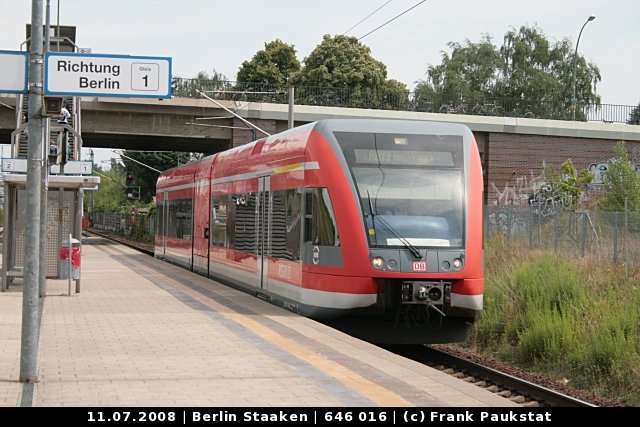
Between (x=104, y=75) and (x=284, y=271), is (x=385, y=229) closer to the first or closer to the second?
(x=284, y=271)

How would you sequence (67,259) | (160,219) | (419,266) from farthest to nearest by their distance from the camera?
(160,219) → (67,259) → (419,266)

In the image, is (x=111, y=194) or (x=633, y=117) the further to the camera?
(x=111, y=194)

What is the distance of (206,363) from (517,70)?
6645 centimetres

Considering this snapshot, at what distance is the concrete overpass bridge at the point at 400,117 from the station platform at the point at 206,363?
2529 centimetres

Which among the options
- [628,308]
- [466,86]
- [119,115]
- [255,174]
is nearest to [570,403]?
[628,308]

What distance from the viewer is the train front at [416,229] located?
1258 cm

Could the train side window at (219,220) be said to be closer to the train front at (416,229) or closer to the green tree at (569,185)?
the train front at (416,229)

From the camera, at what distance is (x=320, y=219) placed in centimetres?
1332

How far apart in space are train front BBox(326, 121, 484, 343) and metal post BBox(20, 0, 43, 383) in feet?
17.0

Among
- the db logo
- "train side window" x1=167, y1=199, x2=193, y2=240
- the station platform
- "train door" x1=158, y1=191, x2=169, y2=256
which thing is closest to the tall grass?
the db logo

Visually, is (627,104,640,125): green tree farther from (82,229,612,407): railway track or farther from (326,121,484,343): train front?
(326,121,484,343): train front

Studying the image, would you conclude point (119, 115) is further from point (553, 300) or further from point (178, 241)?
point (553, 300)

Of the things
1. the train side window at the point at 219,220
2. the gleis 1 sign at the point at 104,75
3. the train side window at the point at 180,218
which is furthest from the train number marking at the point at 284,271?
the train side window at the point at 180,218

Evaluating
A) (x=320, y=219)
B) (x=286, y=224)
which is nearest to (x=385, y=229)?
(x=320, y=219)
